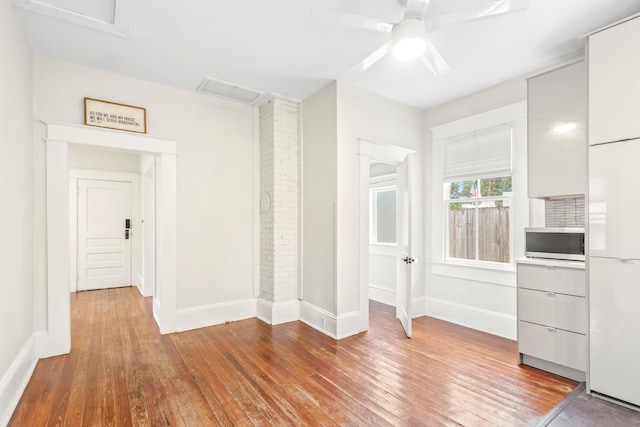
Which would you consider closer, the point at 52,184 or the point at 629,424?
the point at 629,424

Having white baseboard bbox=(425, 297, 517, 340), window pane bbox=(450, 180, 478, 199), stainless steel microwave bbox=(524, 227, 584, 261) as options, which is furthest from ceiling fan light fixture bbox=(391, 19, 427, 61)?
white baseboard bbox=(425, 297, 517, 340)

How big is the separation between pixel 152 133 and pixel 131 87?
1.77 ft

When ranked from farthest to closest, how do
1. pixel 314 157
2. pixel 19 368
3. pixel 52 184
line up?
pixel 314 157, pixel 52 184, pixel 19 368

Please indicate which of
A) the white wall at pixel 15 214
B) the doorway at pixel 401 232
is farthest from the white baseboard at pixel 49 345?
the doorway at pixel 401 232

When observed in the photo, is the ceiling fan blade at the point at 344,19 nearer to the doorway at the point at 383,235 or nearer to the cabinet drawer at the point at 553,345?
the cabinet drawer at the point at 553,345

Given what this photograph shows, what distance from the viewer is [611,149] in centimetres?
236

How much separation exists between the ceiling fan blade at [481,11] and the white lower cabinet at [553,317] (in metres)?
2.05

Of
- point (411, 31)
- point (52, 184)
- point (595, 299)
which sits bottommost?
point (595, 299)

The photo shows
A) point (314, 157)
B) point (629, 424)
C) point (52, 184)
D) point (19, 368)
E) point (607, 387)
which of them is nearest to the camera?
point (629, 424)

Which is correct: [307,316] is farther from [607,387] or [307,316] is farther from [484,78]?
[484,78]

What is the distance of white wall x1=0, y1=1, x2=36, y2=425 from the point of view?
2.20 metres

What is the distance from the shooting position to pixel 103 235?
20.6 feet

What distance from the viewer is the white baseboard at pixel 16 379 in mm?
2125

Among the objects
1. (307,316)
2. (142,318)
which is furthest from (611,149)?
(142,318)
